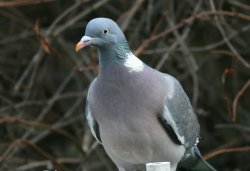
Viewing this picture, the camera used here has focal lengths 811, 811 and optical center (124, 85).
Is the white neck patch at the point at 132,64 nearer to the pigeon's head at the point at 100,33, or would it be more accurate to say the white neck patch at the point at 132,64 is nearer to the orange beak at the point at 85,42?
the pigeon's head at the point at 100,33

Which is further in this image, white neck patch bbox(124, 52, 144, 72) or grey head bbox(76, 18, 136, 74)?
white neck patch bbox(124, 52, 144, 72)

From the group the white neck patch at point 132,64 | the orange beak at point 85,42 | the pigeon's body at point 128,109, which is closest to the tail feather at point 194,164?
the pigeon's body at point 128,109

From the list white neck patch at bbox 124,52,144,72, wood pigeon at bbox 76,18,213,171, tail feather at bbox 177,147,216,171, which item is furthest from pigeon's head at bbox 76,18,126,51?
tail feather at bbox 177,147,216,171

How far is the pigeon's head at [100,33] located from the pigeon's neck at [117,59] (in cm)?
4

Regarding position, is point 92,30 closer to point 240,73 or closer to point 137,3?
point 137,3

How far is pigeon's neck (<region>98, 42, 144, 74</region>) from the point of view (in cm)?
385

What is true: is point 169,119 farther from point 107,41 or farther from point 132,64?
point 107,41

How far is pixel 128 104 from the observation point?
3.85 m

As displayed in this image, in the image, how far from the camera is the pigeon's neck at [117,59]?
3850 mm

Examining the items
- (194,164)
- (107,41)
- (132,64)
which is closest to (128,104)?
(132,64)

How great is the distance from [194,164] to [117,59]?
0.88 metres

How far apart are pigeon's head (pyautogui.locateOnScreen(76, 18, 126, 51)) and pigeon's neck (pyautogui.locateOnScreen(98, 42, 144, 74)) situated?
43mm

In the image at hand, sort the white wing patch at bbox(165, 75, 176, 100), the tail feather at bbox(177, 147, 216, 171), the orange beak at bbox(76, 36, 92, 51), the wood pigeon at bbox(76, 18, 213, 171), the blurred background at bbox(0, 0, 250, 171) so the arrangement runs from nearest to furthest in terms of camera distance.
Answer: the orange beak at bbox(76, 36, 92, 51), the wood pigeon at bbox(76, 18, 213, 171), the white wing patch at bbox(165, 75, 176, 100), the tail feather at bbox(177, 147, 216, 171), the blurred background at bbox(0, 0, 250, 171)

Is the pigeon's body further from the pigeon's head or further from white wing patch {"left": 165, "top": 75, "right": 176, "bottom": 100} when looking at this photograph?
the pigeon's head
